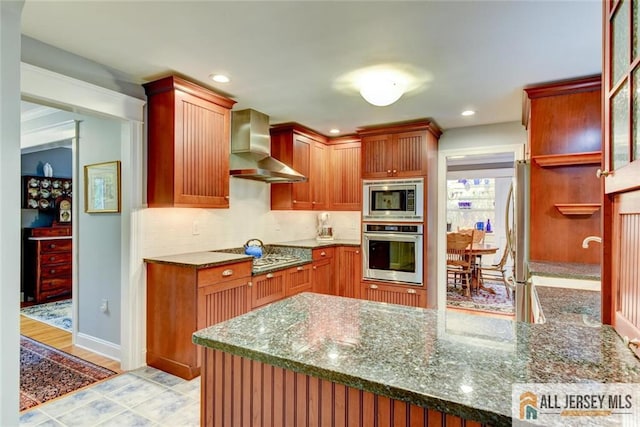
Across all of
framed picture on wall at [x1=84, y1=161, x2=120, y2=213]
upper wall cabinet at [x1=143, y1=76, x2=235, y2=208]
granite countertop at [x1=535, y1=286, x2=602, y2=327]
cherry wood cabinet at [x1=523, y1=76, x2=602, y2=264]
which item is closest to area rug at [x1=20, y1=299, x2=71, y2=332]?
framed picture on wall at [x1=84, y1=161, x2=120, y2=213]

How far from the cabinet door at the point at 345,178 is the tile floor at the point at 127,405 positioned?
9.26 feet

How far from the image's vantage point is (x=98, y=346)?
3.14 meters

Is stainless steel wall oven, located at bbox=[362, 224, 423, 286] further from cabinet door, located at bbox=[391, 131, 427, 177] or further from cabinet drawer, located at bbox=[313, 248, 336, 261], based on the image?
cabinet door, located at bbox=[391, 131, 427, 177]

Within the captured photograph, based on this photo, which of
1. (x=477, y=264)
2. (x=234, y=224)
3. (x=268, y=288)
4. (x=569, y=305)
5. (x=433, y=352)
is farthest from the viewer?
(x=477, y=264)

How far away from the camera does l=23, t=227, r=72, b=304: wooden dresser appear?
487cm

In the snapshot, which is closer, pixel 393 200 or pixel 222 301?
pixel 222 301

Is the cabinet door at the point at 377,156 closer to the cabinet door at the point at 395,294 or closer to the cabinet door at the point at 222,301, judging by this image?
the cabinet door at the point at 395,294

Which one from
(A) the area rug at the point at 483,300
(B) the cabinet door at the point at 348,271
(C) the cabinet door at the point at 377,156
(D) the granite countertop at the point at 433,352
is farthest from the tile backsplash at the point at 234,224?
(D) the granite countertop at the point at 433,352

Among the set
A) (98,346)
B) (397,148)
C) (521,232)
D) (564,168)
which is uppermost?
(397,148)

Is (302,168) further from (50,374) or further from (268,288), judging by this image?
(50,374)

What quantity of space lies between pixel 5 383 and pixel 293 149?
3336mm

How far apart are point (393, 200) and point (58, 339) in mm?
3880

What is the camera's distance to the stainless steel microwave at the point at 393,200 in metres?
3.98

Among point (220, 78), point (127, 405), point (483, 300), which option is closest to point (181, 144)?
point (220, 78)
